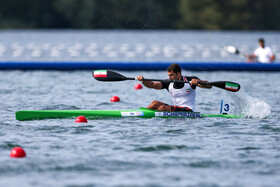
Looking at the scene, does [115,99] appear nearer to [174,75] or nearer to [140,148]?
[174,75]

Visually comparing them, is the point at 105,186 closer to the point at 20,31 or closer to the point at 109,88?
the point at 109,88

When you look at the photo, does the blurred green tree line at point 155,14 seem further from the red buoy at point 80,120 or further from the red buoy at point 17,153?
the red buoy at point 17,153

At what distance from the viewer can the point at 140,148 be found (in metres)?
9.88

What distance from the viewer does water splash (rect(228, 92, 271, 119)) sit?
514 inches

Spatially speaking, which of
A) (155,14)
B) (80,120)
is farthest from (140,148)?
(155,14)

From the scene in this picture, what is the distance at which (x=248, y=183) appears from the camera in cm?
786

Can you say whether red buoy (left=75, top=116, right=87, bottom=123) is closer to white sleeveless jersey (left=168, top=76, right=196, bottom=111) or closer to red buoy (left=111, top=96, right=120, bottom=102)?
white sleeveless jersey (left=168, top=76, right=196, bottom=111)

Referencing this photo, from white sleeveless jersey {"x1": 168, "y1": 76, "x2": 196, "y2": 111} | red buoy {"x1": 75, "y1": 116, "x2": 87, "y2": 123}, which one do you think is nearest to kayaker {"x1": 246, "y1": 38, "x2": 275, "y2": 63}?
white sleeveless jersey {"x1": 168, "y1": 76, "x2": 196, "y2": 111}

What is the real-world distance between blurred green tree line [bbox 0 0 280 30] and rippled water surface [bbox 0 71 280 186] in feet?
199

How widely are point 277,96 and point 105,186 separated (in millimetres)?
10787

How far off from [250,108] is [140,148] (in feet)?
13.9

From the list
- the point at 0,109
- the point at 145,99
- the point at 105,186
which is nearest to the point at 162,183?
the point at 105,186

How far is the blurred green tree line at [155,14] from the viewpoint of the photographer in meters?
78.4

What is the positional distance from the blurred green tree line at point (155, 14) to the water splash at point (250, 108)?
198 ft
